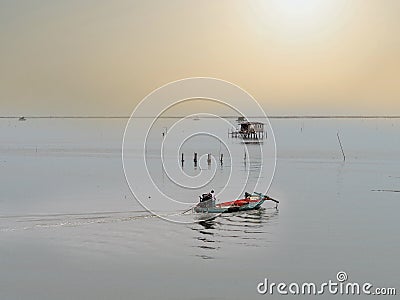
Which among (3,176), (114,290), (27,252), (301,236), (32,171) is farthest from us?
(32,171)

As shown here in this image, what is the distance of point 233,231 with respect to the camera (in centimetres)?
2428

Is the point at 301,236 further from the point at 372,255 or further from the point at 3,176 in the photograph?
the point at 3,176

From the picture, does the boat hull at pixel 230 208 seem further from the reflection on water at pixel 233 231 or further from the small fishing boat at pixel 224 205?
the reflection on water at pixel 233 231

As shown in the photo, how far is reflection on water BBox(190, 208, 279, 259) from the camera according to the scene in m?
21.5

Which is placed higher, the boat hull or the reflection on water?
the boat hull

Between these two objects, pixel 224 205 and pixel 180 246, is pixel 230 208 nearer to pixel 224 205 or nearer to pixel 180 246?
pixel 224 205

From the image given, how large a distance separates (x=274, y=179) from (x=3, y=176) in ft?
75.0

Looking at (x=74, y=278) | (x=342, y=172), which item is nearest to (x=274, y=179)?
(x=342, y=172)

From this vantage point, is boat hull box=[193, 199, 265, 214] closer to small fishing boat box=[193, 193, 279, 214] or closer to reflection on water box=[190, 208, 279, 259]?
small fishing boat box=[193, 193, 279, 214]

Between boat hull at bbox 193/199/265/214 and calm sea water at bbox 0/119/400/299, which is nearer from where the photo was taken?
Result: calm sea water at bbox 0/119/400/299

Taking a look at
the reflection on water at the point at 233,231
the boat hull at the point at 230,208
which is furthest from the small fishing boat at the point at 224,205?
the reflection on water at the point at 233,231

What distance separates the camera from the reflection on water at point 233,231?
847 inches

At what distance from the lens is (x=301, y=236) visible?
23625 millimetres

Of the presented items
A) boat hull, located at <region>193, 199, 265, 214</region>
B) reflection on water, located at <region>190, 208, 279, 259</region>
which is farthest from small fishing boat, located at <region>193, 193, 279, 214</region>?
reflection on water, located at <region>190, 208, 279, 259</region>
